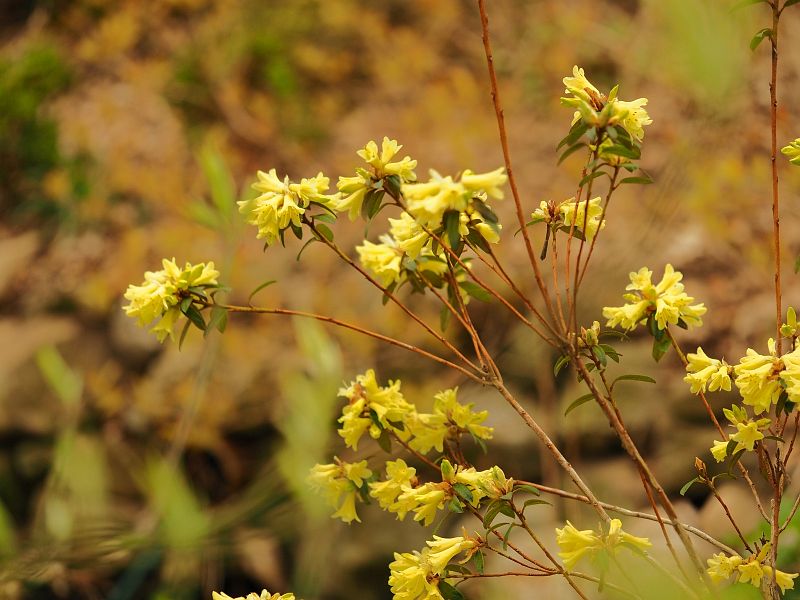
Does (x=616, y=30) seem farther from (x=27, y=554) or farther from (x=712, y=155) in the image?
(x=27, y=554)

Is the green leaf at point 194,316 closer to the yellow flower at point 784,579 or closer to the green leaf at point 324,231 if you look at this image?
the green leaf at point 324,231

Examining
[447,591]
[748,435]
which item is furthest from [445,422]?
[748,435]

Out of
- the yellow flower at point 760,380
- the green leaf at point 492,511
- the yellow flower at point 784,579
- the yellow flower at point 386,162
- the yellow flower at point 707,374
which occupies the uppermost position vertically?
the yellow flower at point 386,162

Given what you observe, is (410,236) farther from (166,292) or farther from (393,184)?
(166,292)

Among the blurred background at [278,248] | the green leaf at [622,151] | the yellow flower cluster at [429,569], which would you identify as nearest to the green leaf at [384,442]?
the yellow flower cluster at [429,569]

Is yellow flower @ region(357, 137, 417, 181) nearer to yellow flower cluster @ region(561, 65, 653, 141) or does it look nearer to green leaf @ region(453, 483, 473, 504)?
yellow flower cluster @ region(561, 65, 653, 141)

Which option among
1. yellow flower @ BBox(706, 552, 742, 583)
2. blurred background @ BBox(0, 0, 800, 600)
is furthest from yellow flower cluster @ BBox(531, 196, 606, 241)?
blurred background @ BBox(0, 0, 800, 600)

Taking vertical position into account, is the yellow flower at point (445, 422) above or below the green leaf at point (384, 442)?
above
